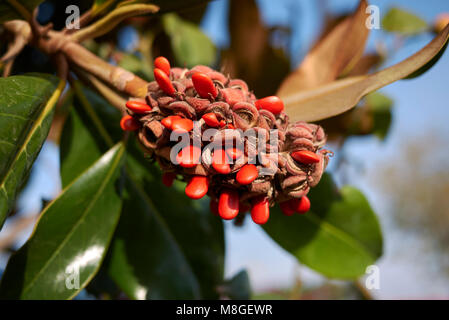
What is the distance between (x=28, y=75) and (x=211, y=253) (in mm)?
974

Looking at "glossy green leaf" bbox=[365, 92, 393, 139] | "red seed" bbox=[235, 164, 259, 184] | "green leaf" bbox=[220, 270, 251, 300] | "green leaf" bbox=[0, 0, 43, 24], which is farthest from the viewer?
"glossy green leaf" bbox=[365, 92, 393, 139]

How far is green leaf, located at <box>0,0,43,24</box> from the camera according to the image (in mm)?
1140

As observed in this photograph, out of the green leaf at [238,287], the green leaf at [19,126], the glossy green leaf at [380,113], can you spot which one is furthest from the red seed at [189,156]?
the glossy green leaf at [380,113]

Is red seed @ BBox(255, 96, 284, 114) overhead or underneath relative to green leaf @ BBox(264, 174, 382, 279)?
overhead

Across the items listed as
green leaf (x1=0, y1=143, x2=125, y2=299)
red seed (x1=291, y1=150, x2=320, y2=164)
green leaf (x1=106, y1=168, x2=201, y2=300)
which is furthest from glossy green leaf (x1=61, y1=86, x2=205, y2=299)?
red seed (x1=291, y1=150, x2=320, y2=164)

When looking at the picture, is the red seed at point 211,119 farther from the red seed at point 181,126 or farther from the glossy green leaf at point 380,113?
the glossy green leaf at point 380,113

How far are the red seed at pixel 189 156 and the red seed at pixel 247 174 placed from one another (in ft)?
0.36

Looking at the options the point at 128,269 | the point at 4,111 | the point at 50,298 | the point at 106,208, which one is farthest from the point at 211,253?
the point at 4,111

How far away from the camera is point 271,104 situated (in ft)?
3.17

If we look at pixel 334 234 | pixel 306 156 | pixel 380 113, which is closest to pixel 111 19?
pixel 306 156

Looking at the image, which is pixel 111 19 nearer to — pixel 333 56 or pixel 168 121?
pixel 168 121

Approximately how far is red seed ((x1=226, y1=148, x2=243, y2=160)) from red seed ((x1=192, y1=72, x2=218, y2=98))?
15cm

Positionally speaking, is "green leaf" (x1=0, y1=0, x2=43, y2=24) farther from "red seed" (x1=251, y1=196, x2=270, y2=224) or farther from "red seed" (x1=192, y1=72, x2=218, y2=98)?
"red seed" (x1=251, y1=196, x2=270, y2=224)
